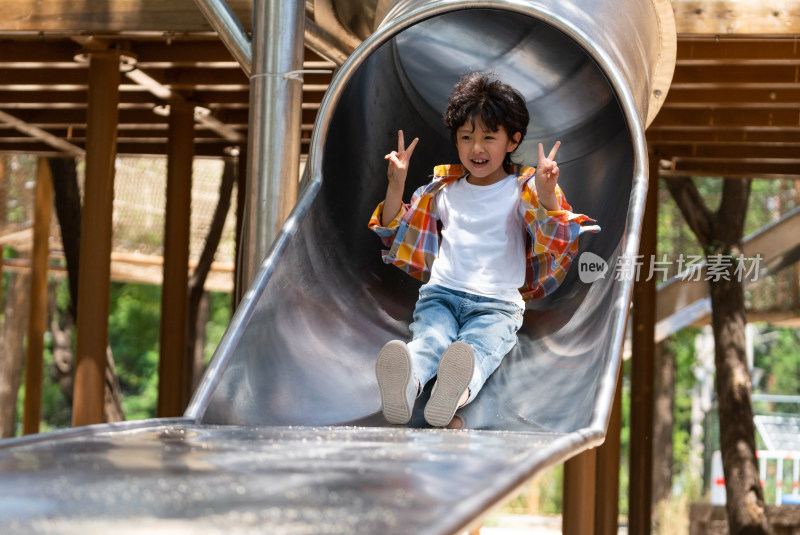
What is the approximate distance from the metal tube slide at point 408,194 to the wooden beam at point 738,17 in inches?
43.3

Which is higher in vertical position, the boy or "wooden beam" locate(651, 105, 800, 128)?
"wooden beam" locate(651, 105, 800, 128)

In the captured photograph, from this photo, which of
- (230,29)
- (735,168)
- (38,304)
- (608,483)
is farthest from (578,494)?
(38,304)

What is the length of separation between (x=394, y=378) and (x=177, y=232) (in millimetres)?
5431

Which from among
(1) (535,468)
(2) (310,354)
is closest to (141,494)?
(1) (535,468)

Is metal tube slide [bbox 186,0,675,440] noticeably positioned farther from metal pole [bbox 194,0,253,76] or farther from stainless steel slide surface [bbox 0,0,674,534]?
metal pole [bbox 194,0,253,76]

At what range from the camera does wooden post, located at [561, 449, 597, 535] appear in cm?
622

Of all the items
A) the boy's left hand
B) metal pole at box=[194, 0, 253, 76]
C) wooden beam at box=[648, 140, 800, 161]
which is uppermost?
wooden beam at box=[648, 140, 800, 161]

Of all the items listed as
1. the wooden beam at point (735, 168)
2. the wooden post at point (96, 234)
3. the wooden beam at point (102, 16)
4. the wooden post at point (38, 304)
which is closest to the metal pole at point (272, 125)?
the wooden beam at point (102, 16)

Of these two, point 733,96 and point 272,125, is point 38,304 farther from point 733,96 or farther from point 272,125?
point 272,125

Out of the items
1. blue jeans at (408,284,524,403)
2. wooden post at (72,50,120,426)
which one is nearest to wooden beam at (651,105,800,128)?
wooden post at (72,50,120,426)

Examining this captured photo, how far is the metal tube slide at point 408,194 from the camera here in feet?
9.86

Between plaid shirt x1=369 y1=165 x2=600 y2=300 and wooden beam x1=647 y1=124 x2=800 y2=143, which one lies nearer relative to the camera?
plaid shirt x1=369 y1=165 x2=600 y2=300

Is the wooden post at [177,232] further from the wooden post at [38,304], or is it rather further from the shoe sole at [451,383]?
the shoe sole at [451,383]

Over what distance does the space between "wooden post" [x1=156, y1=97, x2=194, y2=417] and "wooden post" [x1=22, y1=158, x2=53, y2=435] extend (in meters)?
2.20
